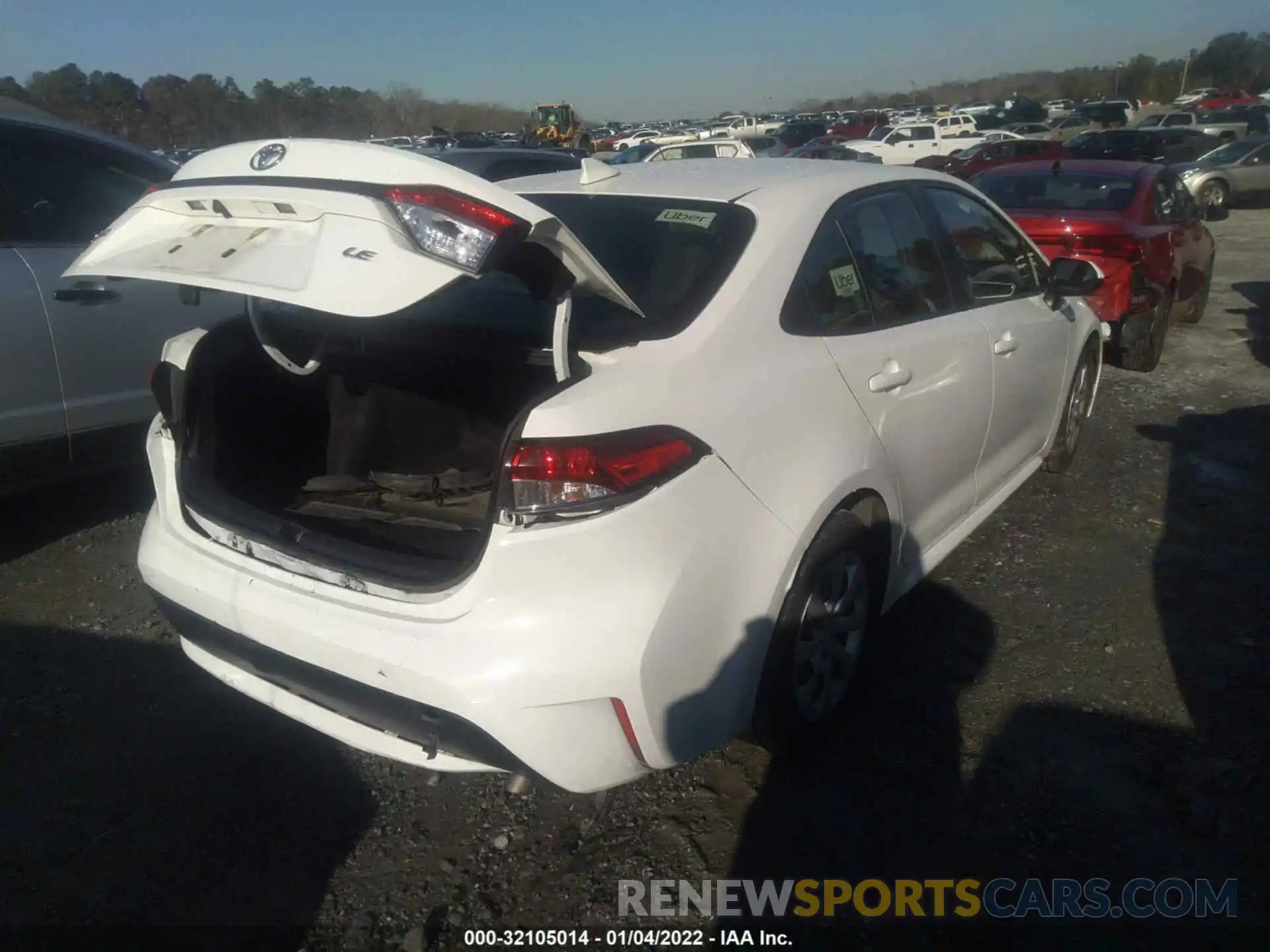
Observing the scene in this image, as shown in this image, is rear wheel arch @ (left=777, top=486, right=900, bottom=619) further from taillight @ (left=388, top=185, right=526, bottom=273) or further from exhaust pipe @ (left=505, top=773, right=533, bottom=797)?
taillight @ (left=388, top=185, right=526, bottom=273)

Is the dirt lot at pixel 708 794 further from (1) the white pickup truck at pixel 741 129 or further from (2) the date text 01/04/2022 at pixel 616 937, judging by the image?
(1) the white pickup truck at pixel 741 129

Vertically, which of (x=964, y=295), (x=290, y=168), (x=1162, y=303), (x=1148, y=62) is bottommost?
(x=1162, y=303)

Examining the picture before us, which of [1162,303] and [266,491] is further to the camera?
[1162,303]

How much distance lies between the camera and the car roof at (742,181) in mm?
2850

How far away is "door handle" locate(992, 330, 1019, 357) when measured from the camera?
3629 millimetres

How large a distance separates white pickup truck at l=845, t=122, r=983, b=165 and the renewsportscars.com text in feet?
88.9

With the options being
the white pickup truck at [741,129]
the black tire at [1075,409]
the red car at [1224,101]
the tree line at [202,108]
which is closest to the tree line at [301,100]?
the tree line at [202,108]

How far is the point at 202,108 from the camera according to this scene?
2772 cm

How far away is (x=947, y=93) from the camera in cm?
10744

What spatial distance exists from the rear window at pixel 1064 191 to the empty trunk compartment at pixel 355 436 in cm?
540

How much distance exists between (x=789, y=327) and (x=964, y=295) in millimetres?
1243

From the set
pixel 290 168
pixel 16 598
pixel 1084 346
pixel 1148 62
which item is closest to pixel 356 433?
pixel 290 168

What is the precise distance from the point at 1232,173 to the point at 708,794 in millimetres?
20706

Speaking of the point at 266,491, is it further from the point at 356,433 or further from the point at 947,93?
the point at 947,93
